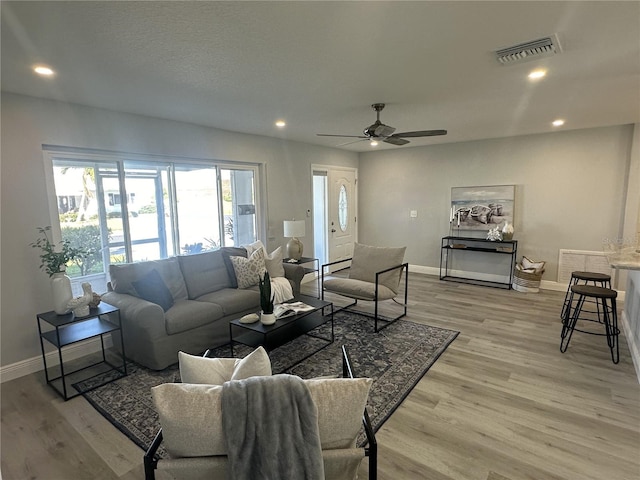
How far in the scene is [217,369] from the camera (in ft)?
4.70

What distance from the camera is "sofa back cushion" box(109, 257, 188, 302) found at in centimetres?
332

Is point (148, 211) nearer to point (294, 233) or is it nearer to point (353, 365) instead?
point (294, 233)

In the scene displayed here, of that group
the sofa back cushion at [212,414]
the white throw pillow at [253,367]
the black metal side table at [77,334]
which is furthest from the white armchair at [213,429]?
the black metal side table at [77,334]

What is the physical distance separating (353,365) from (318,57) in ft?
8.52

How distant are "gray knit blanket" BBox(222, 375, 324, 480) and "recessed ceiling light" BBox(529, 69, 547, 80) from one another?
117 inches

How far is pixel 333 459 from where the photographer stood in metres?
→ 1.17

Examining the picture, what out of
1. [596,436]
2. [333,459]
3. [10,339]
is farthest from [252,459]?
[10,339]

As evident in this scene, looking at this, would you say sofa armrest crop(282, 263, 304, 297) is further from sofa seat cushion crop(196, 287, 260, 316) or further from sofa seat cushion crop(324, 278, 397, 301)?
→ sofa seat cushion crop(196, 287, 260, 316)

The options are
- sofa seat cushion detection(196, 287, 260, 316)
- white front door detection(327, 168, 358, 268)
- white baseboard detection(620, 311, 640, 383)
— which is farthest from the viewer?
white front door detection(327, 168, 358, 268)

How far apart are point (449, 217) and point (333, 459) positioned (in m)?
5.86

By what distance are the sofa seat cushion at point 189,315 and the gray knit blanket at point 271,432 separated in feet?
7.18

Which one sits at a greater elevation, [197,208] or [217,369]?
[197,208]

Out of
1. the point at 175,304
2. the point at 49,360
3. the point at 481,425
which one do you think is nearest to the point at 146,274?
the point at 175,304

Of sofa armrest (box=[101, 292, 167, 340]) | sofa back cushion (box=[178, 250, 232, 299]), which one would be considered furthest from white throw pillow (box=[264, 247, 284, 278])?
sofa armrest (box=[101, 292, 167, 340])
